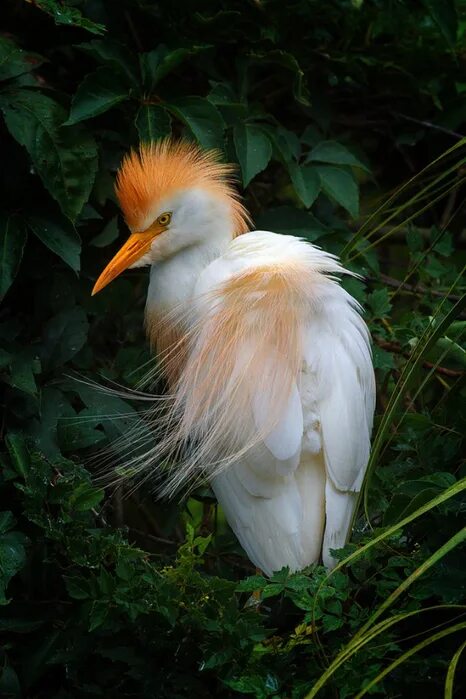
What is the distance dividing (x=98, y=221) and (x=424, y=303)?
2.81 feet

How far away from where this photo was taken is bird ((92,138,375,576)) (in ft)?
6.49

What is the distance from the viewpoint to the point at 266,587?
5.04 feet

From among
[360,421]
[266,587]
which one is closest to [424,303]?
[360,421]

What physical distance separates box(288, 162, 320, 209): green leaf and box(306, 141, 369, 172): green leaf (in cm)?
3

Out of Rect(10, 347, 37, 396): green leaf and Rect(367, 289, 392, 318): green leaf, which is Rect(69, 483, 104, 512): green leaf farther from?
Rect(367, 289, 392, 318): green leaf

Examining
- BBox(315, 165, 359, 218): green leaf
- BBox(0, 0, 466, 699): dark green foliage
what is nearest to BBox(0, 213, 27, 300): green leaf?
BBox(0, 0, 466, 699): dark green foliage

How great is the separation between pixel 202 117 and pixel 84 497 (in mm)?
971

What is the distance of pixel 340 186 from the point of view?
243 centimetres

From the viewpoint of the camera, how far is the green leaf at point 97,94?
210 centimetres

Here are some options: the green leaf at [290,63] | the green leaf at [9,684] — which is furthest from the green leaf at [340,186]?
the green leaf at [9,684]

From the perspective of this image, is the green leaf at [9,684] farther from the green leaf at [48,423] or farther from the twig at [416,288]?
the twig at [416,288]

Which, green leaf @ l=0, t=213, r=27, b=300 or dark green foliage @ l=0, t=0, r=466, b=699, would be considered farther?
green leaf @ l=0, t=213, r=27, b=300

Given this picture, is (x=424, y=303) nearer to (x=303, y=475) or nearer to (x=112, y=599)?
(x=303, y=475)

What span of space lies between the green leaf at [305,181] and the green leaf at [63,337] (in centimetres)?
62
